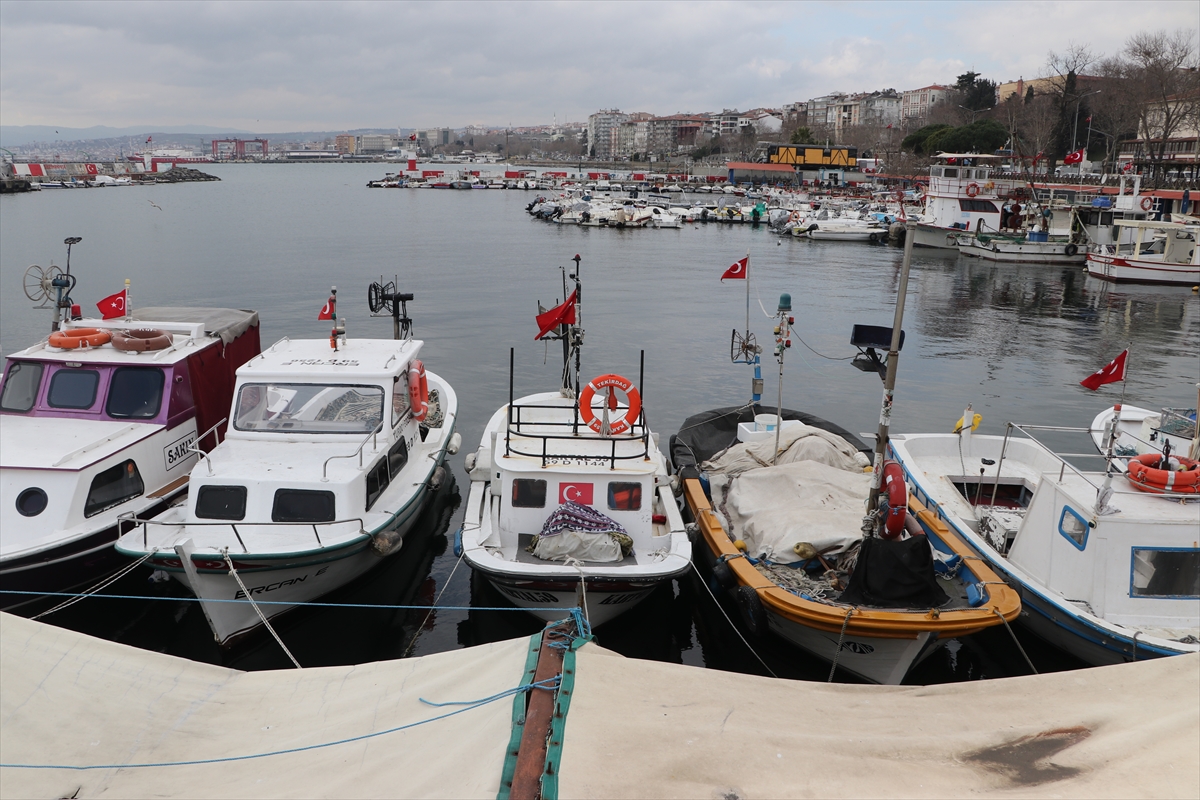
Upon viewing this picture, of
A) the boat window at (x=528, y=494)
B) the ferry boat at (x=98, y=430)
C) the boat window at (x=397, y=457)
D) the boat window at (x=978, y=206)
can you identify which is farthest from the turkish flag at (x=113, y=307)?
the boat window at (x=978, y=206)

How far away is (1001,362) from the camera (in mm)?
31078

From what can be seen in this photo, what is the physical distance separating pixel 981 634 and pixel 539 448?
22.8 feet

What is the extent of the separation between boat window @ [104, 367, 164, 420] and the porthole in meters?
2.03

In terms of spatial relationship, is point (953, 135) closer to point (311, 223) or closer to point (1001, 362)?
point (311, 223)

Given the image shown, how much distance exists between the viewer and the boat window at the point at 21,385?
13.3 meters

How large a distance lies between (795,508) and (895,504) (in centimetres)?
230

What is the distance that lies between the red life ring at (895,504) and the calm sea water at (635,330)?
7.52 feet

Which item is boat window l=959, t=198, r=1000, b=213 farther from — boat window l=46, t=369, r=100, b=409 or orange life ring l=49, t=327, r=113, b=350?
boat window l=46, t=369, r=100, b=409

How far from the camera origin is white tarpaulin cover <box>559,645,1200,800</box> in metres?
4.62

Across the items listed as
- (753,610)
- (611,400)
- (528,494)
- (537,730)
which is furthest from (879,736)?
(611,400)

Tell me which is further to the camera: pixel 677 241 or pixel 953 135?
pixel 953 135

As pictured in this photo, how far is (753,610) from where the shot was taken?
10984 millimetres

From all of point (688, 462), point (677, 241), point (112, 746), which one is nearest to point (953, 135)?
point (677, 241)

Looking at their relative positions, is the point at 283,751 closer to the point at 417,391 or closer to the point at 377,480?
the point at 377,480
